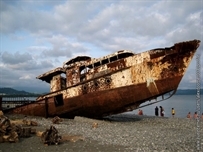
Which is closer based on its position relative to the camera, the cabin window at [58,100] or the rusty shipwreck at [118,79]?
the rusty shipwreck at [118,79]

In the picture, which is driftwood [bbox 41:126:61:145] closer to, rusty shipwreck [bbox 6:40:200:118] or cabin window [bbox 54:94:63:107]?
rusty shipwreck [bbox 6:40:200:118]

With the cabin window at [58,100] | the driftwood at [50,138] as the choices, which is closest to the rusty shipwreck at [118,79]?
the cabin window at [58,100]

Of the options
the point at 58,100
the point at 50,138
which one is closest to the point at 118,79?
the point at 58,100

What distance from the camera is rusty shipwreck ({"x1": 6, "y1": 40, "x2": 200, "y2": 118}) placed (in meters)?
15.8

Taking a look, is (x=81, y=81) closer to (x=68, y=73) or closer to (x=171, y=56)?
(x=68, y=73)

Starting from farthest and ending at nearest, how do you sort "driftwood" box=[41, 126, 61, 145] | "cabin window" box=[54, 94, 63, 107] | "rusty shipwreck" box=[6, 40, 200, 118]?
"cabin window" box=[54, 94, 63, 107] < "rusty shipwreck" box=[6, 40, 200, 118] < "driftwood" box=[41, 126, 61, 145]

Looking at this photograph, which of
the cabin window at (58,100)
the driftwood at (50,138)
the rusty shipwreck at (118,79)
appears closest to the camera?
the driftwood at (50,138)

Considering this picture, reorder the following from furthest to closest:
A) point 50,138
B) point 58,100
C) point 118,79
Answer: point 58,100 → point 118,79 → point 50,138

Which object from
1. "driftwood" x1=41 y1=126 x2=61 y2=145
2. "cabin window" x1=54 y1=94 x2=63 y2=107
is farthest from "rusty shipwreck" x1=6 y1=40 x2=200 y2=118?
"driftwood" x1=41 y1=126 x2=61 y2=145

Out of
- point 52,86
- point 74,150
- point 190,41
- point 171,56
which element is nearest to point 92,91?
point 52,86

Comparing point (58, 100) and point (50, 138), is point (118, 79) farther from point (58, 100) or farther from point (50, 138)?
point (50, 138)

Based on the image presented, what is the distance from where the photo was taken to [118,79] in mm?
16281

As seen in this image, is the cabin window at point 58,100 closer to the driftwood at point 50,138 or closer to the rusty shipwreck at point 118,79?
the rusty shipwreck at point 118,79

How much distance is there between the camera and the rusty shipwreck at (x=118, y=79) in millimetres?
15789
